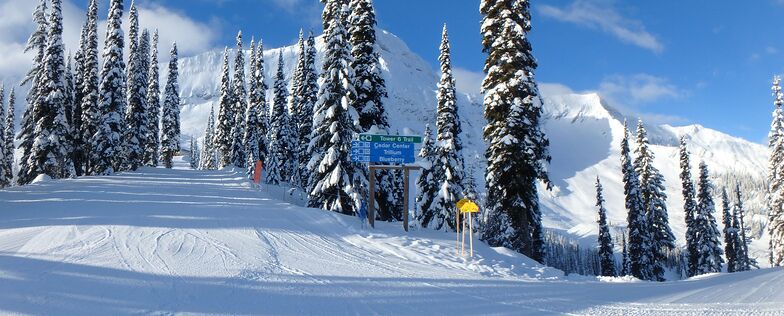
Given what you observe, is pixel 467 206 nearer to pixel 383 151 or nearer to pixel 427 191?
pixel 383 151

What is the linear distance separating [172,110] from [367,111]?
52.7m

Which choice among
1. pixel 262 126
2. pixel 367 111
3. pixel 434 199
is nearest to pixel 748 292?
pixel 367 111

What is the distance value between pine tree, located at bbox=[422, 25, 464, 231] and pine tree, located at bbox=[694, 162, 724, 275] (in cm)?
2740

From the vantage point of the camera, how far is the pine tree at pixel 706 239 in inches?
1780

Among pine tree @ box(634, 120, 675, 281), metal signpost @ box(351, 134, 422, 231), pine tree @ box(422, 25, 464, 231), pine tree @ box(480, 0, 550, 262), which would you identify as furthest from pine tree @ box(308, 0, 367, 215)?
pine tree @ box(634, 120, 675, 281)

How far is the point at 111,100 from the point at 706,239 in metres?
55.3

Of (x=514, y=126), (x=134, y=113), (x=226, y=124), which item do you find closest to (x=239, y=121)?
(x=226, y=124)

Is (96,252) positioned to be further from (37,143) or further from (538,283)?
(37,143)

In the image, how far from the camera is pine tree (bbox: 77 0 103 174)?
144 ft

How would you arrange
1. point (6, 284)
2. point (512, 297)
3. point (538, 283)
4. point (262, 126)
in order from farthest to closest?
point (262, 126) < point (538, 283) < point (512, 297) < point (6, 284)

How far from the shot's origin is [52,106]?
37.3 m

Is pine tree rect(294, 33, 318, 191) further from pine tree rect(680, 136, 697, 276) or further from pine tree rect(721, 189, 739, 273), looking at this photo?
pine tree rect(721, 189, 739, 273)

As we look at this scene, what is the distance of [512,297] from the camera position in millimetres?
9734

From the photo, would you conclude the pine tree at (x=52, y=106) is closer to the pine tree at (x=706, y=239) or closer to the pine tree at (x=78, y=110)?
the pine tree at (x=78, y=110)
